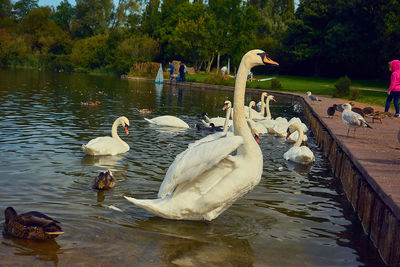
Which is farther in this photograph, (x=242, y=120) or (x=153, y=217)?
(x=153, y=217)

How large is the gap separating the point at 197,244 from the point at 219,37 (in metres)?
52.0

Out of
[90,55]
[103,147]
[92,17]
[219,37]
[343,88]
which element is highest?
[92,17]

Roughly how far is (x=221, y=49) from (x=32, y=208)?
5179 centimetres

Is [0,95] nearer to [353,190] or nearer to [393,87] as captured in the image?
[393,87]

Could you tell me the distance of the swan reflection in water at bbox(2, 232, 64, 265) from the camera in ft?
16.1

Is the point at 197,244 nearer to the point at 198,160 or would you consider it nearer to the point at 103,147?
the point at 198,160

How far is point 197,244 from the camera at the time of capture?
5.52m

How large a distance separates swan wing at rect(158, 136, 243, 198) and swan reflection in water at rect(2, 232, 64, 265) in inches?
54.8

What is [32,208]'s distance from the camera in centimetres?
633

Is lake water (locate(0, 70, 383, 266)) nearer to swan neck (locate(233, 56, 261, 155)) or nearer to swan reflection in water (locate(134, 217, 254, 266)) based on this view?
swan reflection in water (locate(134, 217, 254, 266))

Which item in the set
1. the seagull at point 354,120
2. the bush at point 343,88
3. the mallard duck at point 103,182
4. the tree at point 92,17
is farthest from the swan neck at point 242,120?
the tree at point 92,17

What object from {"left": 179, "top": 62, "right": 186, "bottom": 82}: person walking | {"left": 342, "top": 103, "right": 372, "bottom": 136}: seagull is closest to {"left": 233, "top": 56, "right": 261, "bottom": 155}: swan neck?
{"left": 342, "top": 103, "right": 372, "bottom": 136}: seagull

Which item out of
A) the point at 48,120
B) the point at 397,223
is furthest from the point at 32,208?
the point at 48,120

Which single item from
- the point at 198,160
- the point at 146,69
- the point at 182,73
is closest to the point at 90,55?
the point at 146,69
